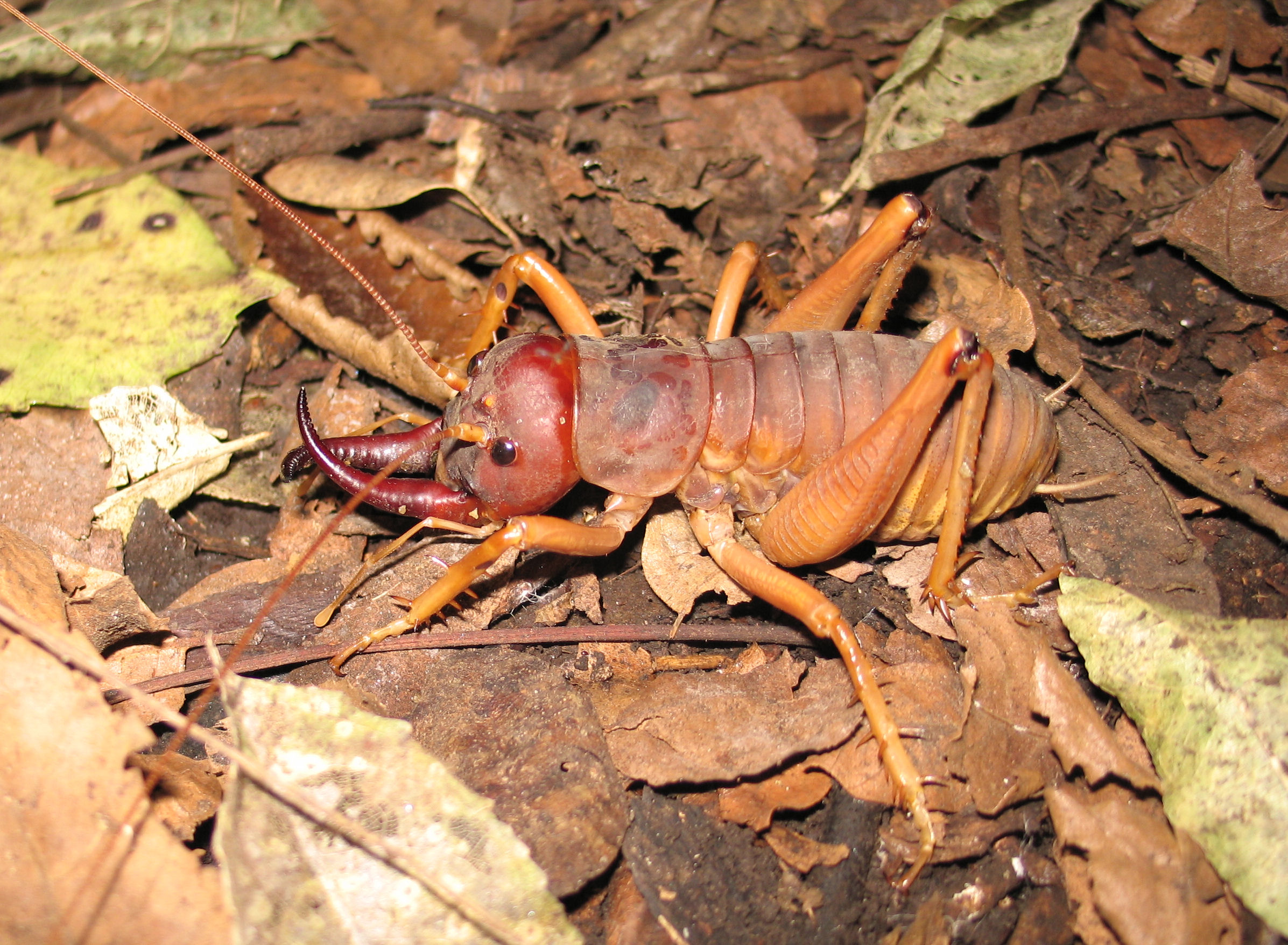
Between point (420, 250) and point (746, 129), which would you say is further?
point (746, 129)

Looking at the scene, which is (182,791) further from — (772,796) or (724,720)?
(772,796)

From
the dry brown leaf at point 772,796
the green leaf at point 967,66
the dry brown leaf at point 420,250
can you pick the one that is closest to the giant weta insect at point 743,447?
the dry brown leaf at point 772,796

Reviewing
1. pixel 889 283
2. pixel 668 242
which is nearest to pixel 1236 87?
pixel 889 283

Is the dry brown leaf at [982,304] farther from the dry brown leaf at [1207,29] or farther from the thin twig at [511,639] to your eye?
the dry brown leaf at [1207,29]

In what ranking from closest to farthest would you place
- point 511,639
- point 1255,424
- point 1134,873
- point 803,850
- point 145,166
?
point 1134,873 → point 803,850 → point 511,639 → point 1255,424 → point 145,166

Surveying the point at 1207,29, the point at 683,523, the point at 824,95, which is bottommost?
the point at 683,523

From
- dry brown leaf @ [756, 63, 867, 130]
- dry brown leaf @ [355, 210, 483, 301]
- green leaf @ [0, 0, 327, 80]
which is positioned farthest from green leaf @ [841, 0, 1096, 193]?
green leaf @ [0, 0, 327, 80]

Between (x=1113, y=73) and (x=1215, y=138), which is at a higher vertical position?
(x=1113, y=73)
